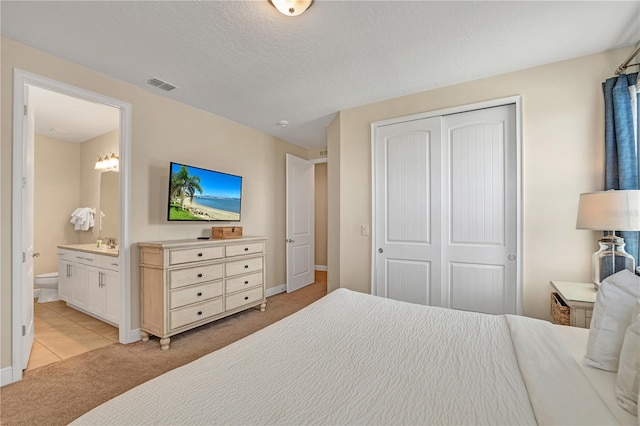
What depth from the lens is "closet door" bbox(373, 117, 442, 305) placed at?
2951 millimetres

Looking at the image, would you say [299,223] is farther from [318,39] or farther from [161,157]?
[318,39]

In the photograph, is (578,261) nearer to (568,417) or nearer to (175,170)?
(568,417)

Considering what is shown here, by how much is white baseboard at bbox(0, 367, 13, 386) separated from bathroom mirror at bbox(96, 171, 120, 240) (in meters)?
2.04

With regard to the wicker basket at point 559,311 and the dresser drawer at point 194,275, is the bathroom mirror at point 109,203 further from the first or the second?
the wicker basket at point 559,311

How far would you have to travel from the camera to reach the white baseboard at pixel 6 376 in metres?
2.08

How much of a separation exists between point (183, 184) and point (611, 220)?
3655mm

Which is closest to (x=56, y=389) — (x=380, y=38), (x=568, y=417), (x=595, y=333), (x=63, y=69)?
(x=63, y=69)

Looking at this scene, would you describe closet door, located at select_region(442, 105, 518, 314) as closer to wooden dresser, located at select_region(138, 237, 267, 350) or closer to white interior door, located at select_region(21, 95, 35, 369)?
wooden dresser, located at select_region(138, 237, 267, 350)

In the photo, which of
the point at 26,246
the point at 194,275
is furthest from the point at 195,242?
the point at 26,246

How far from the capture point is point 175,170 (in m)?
3.10

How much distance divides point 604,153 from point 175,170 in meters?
3.92

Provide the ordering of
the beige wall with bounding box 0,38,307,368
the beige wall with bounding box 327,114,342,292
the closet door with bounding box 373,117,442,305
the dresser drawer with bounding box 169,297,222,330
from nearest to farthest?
the beige wall with bounding box 0,38,307,368, the dresser drawer with bounding box 169,297,222,330, the closet door with bounding box 373,117,442,305, the beige wall with bounding box 327,114,342,292

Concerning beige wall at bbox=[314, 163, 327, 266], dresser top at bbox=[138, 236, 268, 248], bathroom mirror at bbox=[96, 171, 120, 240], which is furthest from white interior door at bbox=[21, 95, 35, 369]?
beige wall at bbox=[314, 163, 327, 266]

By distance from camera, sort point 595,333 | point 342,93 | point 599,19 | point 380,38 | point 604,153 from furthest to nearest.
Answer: point 342,93
point 604,153
point 380,38
point 599,19
point 595,333
